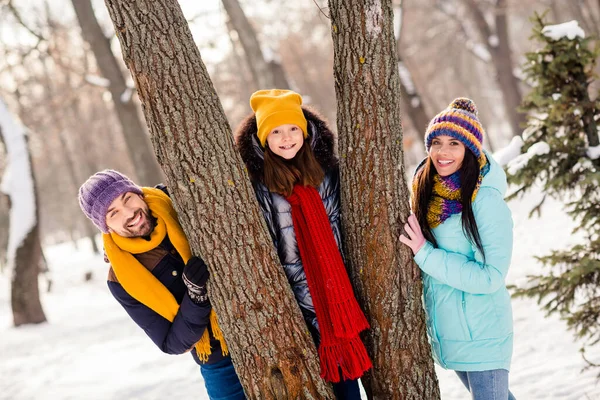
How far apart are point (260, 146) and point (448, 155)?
39.6 inches

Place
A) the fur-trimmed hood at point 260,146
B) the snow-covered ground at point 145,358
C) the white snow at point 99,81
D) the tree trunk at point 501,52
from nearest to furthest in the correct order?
the fur-trimmed hood at point 260,146 → the snow-covered ground at point 145,358 → the white snow at point 99,81 → the tree trunk at point 501,52

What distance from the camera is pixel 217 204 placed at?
2.33 m

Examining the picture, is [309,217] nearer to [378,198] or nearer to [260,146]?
[378,198]

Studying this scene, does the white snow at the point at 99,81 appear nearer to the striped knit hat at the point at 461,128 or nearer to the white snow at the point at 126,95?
the white snow at the point at 126,95

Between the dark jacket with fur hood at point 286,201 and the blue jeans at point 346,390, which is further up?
the dark jacket with fur hood at point 286,201

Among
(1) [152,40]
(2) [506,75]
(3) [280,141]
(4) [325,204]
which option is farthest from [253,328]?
(2) [506,75]

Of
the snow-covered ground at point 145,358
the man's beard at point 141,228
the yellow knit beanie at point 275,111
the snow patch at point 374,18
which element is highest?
the snow patch at point 374,18

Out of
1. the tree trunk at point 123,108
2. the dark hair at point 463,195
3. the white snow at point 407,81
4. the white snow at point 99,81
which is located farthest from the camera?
the white snow at point 407,81

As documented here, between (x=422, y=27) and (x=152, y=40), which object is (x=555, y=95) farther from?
(x=422, y=27)

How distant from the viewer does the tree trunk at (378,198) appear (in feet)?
7.92

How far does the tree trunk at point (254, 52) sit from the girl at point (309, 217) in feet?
21.5

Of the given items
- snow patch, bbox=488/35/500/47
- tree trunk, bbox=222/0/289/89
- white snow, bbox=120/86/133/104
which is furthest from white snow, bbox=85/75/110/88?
snow patch, bbox=488/35/500/47

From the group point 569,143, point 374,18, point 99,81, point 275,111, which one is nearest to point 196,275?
point 275,111

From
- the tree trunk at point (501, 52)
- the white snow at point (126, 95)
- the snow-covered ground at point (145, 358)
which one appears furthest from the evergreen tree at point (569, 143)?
the tree trunk at point (501, 52)
